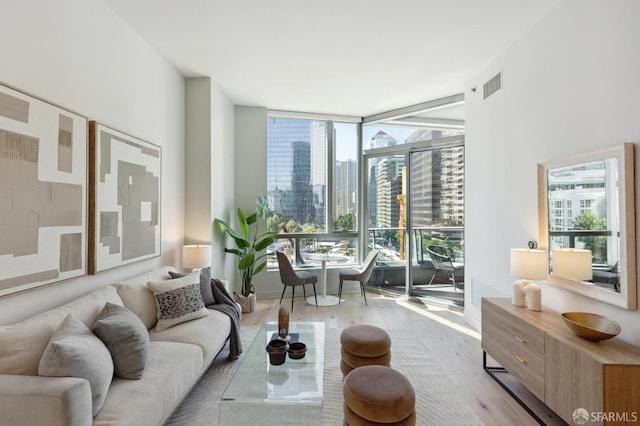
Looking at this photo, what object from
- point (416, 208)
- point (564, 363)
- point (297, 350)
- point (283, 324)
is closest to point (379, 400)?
point (297, 350)

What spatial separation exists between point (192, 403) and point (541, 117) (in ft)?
12.1

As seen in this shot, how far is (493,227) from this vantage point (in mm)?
3521

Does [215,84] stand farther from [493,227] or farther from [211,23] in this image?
[493,227]

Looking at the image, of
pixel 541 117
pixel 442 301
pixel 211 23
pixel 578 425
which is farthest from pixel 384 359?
pixel 211 23

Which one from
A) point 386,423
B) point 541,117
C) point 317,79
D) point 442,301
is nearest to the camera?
point 386,423

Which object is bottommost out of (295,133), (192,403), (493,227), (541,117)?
(192,403)

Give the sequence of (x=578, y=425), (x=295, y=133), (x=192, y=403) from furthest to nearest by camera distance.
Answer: (x=295, y=133) < (x=192, y=403) < (x=578, y=425)

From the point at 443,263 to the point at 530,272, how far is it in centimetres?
244

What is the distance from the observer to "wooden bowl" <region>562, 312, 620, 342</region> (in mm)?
1863

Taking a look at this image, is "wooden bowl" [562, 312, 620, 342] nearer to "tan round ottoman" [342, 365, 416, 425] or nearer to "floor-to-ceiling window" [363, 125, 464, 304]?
"tan round ottoman" [342, 365, 416, 425]

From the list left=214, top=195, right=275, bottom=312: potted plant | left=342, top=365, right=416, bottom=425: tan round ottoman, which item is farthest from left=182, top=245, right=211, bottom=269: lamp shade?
left=342, top=365, right=416, bottom=425: tan round ottoman

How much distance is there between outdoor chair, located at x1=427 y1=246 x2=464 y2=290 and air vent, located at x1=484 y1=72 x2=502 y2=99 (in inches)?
92.0

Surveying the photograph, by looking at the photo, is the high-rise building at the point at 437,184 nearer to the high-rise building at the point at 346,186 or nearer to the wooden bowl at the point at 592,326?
the high-rise building at the point at 346,186

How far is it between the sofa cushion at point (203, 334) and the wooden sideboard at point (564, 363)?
7.65ft
